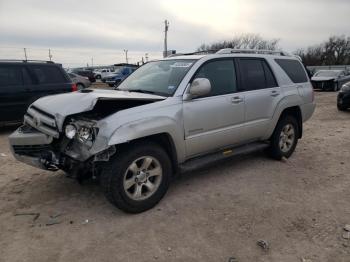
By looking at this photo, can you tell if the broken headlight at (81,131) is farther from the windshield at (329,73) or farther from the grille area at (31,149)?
the windshield at (329,73)

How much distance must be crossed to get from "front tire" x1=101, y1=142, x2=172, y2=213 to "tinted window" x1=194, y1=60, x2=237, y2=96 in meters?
1.21

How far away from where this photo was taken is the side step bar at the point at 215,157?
4344mm

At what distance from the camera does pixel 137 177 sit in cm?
382

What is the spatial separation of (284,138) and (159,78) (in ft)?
8.40

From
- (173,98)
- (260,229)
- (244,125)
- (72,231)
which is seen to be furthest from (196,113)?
(72,231)

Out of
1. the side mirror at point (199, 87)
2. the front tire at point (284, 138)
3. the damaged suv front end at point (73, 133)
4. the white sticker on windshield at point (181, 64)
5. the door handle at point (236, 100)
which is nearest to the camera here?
the damaged suv front end at point (73, 133)

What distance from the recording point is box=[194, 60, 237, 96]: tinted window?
4.59 m

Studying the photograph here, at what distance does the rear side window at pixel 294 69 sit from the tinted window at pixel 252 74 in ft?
1.83

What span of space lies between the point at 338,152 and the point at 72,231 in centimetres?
507

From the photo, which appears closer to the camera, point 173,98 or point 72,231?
point 72,231

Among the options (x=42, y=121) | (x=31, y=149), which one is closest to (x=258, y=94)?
(x=42, y=121)

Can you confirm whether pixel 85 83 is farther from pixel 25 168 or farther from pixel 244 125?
pixel 244 125

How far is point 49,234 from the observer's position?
3469mm

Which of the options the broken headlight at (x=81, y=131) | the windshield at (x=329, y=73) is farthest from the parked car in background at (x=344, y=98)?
the windshield at (x=329, y=73)
